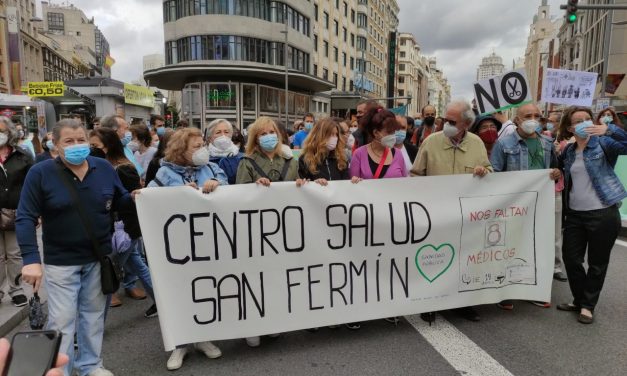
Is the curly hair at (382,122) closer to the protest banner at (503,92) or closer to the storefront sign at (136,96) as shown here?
the protest banner at (503,92)

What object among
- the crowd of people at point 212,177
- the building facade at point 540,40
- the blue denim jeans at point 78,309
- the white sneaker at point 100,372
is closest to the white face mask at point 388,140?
the crowd of people at point 212,177

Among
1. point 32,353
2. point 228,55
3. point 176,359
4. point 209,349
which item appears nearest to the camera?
point 32,353

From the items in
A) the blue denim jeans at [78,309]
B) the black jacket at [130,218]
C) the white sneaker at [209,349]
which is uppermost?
the black jacket at [130,218]

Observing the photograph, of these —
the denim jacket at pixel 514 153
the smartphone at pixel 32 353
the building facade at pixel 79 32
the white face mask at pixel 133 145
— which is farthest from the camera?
the building facade at pixel 79 32

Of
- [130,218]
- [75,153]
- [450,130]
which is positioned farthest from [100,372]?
[450,130]

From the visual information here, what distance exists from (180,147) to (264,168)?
710 mm

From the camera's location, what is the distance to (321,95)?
47.6 m

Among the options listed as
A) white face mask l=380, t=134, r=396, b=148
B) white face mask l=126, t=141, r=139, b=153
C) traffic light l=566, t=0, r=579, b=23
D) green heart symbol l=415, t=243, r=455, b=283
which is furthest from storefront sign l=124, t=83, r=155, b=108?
green heart symbol l=415, t=243, r=455, b=283

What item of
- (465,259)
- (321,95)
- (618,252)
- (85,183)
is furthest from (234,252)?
(321,95)

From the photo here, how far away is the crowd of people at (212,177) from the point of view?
8.98ft

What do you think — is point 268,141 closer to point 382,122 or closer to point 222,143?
point 222,143

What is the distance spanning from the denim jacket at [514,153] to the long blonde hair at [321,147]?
154cm

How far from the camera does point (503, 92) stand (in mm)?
5219

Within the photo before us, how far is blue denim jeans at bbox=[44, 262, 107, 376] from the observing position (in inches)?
108
